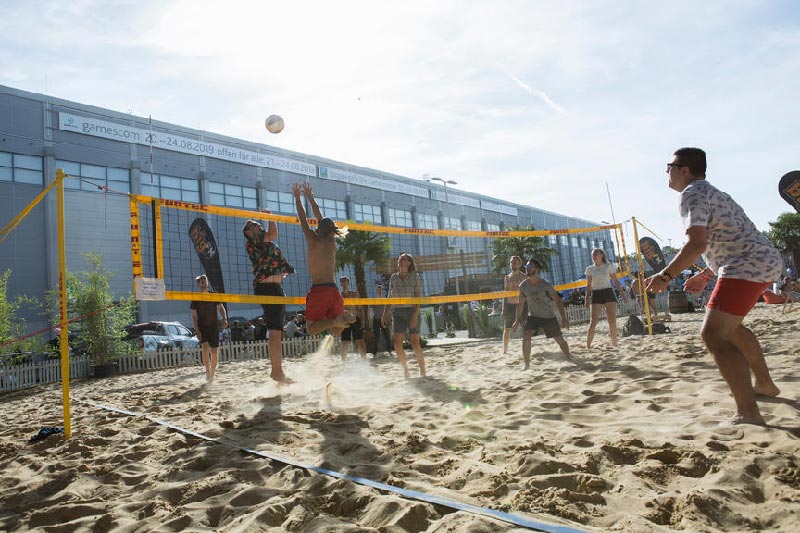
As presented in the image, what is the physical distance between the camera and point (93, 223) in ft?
75.6

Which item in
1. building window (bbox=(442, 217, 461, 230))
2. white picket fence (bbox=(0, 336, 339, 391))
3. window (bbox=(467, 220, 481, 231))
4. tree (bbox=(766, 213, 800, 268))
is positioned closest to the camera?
white picket fence (bbox=(0, 336, 339, 391))

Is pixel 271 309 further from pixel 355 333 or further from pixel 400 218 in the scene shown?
pixel 400 218

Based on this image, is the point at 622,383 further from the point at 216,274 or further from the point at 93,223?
the point at 93,223

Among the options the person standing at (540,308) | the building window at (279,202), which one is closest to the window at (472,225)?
the building window at (279,202)

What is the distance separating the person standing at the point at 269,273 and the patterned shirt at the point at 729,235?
360 cm

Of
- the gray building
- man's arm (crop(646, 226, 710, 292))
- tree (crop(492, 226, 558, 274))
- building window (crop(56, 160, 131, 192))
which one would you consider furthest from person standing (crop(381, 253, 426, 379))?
building window (crop(56, 160, 131, 192))

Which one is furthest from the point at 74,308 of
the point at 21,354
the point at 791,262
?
the point at 791,262

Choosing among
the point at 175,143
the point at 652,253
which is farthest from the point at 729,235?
the point at 175,143

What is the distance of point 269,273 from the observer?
204 inches

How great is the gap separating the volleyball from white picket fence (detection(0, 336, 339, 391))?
5.45m

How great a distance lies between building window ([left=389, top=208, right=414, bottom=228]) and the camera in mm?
35406

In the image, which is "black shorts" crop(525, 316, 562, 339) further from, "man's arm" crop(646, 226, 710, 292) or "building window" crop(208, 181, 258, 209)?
"building window" crop(208, 181, 258, 209)

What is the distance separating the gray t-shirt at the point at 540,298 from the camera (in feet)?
20.9

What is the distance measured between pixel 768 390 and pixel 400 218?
110 ft
